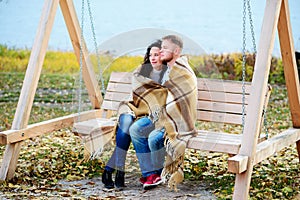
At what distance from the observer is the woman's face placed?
11.6ft

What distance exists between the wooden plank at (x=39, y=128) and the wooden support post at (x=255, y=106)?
1.61 metres

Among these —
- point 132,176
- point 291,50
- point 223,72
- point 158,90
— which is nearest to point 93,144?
point 132,176

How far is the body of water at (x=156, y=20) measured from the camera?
8.55 metres

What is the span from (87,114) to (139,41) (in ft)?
3.17

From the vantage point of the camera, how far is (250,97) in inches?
119

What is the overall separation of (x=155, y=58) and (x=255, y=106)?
2.89 feet

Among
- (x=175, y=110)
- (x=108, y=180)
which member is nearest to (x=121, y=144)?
(x=108, y=180)

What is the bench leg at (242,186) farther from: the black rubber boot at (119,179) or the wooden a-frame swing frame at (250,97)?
the black rubber boot at (119,179)

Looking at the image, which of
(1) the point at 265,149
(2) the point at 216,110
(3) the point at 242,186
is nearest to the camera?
(3) the point at 242,186

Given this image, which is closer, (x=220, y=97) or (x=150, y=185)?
(x=150, y=185)

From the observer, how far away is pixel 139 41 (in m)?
3.60

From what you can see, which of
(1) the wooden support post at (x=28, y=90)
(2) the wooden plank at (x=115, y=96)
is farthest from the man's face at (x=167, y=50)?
(1) the wooden support post at (x=28, y=90)

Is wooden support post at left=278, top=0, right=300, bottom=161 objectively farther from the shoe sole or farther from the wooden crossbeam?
the shoe sole

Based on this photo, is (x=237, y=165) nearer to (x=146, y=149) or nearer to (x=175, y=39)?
(x=146, y=149)
